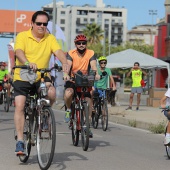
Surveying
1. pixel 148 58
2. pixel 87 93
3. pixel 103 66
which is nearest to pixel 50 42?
pixel 87 93

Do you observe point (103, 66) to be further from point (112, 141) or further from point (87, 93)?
point (87, 93)

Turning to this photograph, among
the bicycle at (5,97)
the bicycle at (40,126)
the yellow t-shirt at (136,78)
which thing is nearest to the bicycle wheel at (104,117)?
the bicycle at (40,126)

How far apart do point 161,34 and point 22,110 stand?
4176 centimetres

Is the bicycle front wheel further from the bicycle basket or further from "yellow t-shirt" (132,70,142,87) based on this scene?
"yellow t-shirt" (132,70,142,87)

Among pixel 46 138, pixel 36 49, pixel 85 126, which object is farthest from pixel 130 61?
pixel 46 138

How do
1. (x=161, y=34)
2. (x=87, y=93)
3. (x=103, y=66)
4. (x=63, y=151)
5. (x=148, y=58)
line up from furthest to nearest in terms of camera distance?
(x=161, y=34) < (x=148, y=58) < (x=103, y=66) < (x=87, y=93) < (x=63, y=151)

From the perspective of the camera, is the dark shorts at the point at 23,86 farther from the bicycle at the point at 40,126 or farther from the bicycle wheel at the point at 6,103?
the bicycle wheel at the point at 6,103

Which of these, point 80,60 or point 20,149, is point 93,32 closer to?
point 80,60

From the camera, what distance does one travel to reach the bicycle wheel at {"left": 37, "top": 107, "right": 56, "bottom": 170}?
766 cm

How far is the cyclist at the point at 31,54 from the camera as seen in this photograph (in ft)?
27.2

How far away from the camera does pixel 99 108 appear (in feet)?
50.8

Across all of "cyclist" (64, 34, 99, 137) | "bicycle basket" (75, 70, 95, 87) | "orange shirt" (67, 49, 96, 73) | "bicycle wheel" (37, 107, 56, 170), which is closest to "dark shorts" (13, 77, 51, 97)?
"bicycle wheel" (37, 107, 56, 170)

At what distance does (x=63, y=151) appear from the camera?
10086mm

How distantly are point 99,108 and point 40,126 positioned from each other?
299 inches
